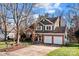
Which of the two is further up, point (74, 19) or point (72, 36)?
point (74, 19)

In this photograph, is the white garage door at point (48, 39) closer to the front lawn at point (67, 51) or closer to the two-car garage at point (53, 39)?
the two-car garage at point (53, 39)

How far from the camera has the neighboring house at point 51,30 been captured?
260 centimetres

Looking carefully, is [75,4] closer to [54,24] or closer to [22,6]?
[54,24]

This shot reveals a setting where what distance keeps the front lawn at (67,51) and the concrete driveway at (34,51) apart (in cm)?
5

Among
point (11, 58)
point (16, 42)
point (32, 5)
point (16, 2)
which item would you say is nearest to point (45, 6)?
point (32, 5)

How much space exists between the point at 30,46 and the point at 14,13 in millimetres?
398

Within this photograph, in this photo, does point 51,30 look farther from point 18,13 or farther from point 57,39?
point 18,13

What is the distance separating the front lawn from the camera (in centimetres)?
257

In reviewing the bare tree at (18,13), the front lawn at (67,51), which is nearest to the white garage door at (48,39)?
the front lawn at (67,51)

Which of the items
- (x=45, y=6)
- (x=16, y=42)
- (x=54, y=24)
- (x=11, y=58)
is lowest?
(x=11, y=58)

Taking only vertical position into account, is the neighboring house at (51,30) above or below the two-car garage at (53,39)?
above

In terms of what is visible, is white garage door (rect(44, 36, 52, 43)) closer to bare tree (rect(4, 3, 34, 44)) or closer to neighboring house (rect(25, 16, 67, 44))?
neighboring house (rect(25, 16, 67, 44))

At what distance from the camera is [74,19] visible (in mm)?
2584

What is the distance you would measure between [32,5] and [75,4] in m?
0.46
